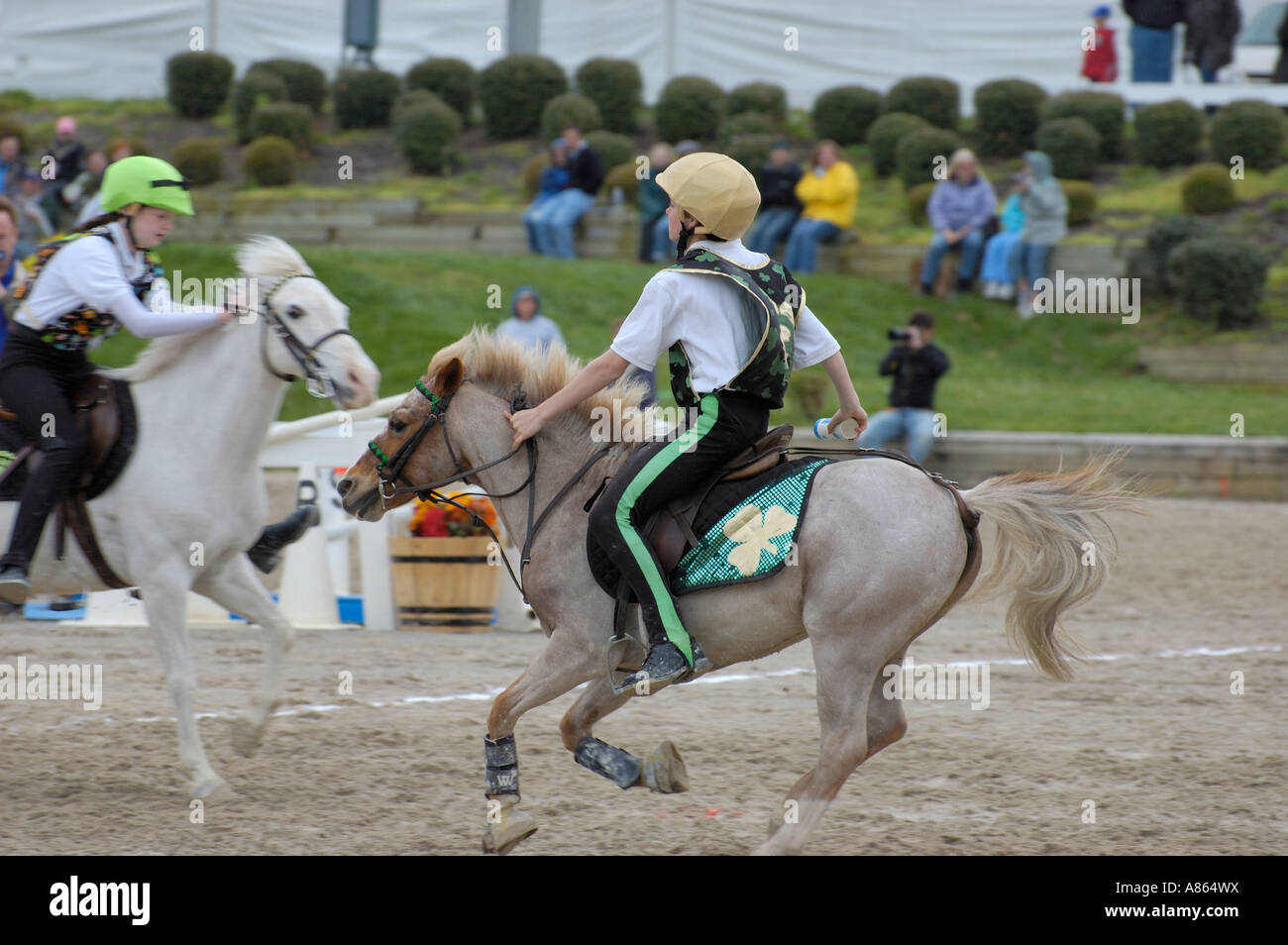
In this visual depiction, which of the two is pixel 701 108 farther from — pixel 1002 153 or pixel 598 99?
pixel 1002 153

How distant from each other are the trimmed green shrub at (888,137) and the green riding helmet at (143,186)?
16.0m

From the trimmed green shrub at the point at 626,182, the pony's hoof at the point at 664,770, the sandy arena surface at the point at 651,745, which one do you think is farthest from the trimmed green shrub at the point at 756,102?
the pony's hoof at the point at 664,770

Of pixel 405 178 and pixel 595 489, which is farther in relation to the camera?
pixel 405 178

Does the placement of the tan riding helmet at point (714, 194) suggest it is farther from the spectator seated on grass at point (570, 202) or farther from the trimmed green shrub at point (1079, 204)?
the trimmed green shrub at point (1079, 204)

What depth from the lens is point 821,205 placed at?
17.8m

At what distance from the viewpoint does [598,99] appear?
22156mm

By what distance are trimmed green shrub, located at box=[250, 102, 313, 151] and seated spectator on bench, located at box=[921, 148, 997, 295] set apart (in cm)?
983

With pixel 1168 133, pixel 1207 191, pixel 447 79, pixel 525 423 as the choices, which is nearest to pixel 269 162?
pixel 447 79

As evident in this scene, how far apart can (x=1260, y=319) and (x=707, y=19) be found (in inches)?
428

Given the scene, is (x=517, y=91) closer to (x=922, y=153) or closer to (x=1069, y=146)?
(x=922, y=153)

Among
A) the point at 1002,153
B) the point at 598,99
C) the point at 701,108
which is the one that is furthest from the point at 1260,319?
the point at 598,99

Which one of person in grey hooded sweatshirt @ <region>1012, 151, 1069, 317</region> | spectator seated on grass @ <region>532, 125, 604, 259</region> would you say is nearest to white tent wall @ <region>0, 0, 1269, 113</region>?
spectator seated on grass @ <region>532, 125, 604, 259</region>

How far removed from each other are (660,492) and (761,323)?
2.13 ft

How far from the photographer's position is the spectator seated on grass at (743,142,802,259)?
57.0 ft
